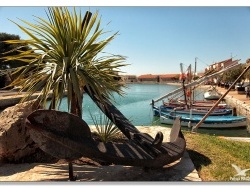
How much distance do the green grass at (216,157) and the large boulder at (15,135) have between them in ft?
11.0

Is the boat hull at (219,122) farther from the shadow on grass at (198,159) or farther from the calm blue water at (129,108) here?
the shadow on grass at (198,159)

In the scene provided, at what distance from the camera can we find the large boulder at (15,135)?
5.55 meters

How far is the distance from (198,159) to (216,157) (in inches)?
16.3

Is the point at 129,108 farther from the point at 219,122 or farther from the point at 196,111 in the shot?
the point at 219,122

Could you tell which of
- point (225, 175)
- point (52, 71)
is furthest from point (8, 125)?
point (225, 175)

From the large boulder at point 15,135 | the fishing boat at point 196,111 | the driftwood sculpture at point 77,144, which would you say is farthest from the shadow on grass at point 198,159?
the fishing boat at point 196,111

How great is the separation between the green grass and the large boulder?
3345 mm

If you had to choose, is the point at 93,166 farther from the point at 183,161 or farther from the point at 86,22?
the point at 86,22

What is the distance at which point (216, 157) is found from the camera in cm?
589

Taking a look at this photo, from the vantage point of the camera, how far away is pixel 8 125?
5633 millimetres

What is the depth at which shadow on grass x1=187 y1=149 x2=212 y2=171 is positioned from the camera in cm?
544

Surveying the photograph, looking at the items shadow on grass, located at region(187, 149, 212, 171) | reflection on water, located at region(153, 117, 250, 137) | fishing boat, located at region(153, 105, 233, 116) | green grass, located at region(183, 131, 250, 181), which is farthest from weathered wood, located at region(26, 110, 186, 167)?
fishing boat, located at region(153, 105, 233, 116)

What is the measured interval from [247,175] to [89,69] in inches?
129

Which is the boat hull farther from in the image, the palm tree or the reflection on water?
the palm tree
